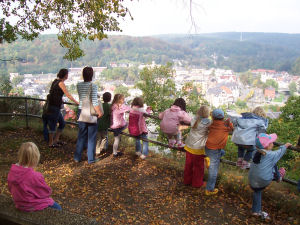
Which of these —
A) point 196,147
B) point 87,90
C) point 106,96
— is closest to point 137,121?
point 106,96

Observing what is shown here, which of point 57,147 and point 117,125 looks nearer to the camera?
point 117,125

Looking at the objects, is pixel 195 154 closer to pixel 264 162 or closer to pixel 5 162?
pixel 264 162

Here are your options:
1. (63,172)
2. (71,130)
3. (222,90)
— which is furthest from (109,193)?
(222,90)

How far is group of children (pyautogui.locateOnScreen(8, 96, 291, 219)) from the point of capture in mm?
2475

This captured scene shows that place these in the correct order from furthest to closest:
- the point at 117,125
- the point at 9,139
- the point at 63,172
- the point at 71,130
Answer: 1. the point at 71,130
2. the point at 9,139
3. the point at 117,125
4. the point at 63,172

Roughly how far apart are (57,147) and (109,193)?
225 centimetres

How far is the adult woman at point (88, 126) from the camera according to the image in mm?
4367

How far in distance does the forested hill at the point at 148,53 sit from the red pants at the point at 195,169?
6.74 feet

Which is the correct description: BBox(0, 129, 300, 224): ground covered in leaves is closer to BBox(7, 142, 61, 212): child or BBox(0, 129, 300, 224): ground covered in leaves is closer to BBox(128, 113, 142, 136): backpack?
BBox(128, 113, 142, 136): backpack

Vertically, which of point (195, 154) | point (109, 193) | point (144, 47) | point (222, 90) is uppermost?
point (144, 47)

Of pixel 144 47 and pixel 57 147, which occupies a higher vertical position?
pixel 144 47

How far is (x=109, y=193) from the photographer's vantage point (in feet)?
12.5

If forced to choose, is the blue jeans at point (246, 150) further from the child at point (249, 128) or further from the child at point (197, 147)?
the child at point (197, 147)

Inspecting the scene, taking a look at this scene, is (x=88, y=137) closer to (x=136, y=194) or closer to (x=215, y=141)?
(x=136, y=194)
